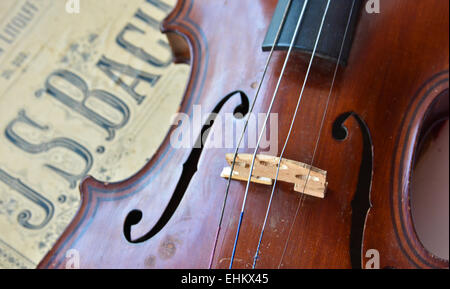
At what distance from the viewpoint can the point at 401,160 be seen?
3.46 ft

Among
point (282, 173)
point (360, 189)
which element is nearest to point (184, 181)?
point (282, 173)

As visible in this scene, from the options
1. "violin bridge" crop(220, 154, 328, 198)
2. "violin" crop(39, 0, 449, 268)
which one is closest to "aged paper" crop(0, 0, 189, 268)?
"violin" crop(39, 0, 449, 268)

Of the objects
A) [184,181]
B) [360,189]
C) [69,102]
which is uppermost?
[69,102]

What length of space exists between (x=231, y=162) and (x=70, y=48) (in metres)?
0.80

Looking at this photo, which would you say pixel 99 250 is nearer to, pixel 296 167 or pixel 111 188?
pixel 111 188

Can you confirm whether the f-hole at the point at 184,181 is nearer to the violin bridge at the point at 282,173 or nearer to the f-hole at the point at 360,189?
the violin bridge at the point at 282,173

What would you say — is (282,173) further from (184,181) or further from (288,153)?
(184,181)

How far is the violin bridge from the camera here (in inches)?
36.4

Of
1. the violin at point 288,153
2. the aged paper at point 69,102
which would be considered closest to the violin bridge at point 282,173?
the violin at point 288,153

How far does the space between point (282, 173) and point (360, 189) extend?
20 centimetres

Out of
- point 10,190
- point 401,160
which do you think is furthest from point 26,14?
point 401,160

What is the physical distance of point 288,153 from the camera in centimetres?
99

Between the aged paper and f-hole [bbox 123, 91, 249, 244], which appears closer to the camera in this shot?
f-hole [bbox 123, 91, 249, 244]

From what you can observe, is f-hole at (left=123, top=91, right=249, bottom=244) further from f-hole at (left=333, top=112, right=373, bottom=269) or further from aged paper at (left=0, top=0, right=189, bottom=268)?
aged paper at (left=0, top=0, right=189, bottom=268)
